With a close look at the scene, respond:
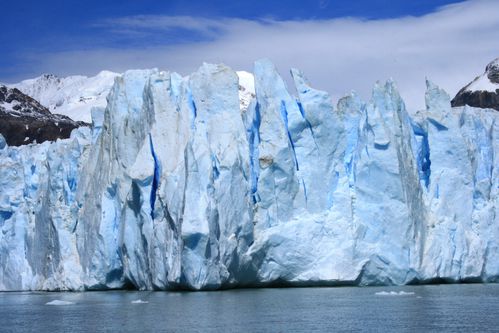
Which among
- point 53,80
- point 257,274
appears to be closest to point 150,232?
point 257,274

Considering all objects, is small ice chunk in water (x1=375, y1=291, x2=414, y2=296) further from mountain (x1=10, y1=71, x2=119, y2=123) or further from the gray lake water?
mountain (x1=10, y1=71, x2=119, y2=123)

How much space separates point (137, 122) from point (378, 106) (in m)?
7.69

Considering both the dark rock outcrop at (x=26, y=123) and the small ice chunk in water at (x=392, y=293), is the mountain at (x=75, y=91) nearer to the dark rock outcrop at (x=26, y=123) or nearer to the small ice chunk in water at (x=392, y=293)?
the dark rock outcrop at (x=26, y=123)

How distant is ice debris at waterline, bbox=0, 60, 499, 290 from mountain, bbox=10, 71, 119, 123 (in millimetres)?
54919

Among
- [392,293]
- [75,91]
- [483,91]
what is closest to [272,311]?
[392,293]

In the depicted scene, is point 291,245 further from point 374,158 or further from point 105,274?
point 105,274

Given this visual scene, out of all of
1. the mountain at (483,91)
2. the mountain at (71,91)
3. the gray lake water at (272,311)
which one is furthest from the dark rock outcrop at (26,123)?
the gray lake water at (272,311)

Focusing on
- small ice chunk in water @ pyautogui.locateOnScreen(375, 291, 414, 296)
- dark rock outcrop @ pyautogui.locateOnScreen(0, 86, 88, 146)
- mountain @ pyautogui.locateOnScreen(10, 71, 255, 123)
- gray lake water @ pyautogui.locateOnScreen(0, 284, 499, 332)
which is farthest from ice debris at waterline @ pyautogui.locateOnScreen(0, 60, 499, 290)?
mountain @ pyautogui.locateOnScreen(10, 71, 255, 123)

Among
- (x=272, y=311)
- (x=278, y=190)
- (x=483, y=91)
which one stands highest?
(x=483, y=91)

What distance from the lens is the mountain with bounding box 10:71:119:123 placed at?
3548 inches

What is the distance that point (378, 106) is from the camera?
27438 mm

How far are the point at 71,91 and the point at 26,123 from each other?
37.4m

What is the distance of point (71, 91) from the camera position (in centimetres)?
10375

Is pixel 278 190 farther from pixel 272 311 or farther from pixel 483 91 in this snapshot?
pixel 483 91
